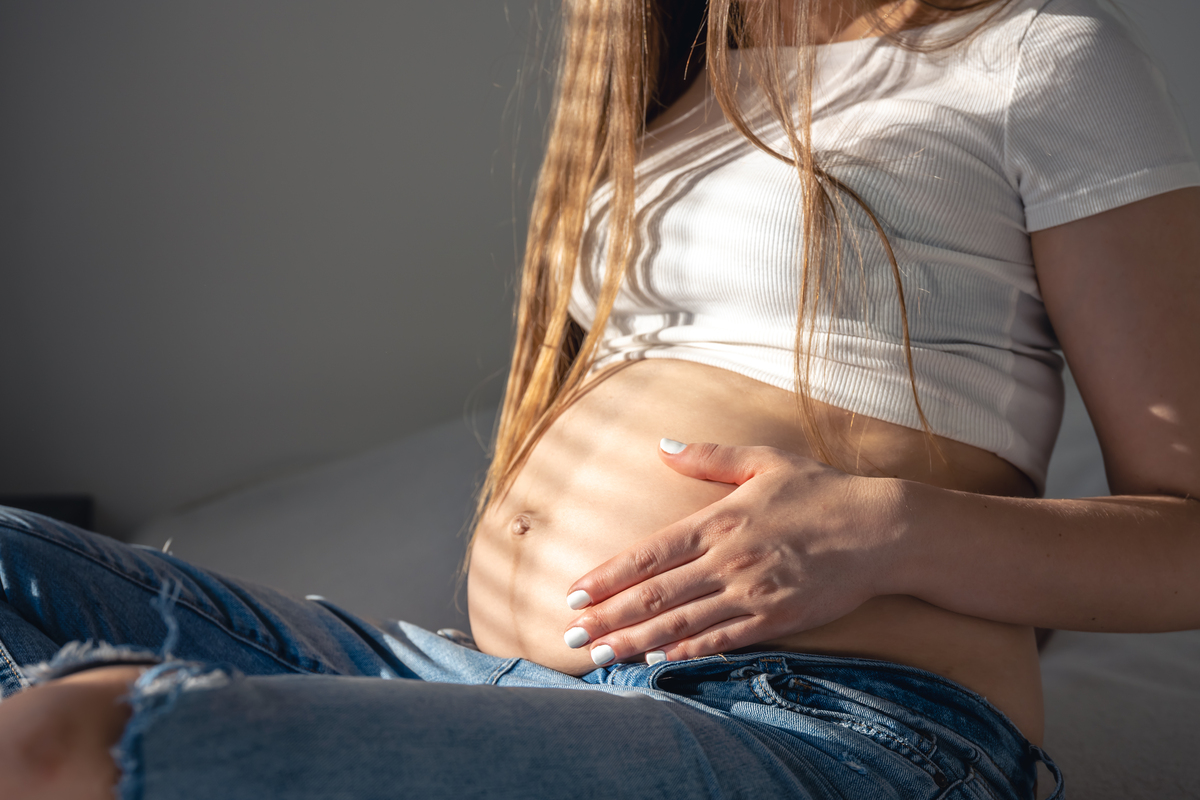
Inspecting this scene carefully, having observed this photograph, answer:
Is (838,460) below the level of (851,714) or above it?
above

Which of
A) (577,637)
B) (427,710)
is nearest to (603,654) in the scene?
(577,637)

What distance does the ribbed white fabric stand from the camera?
2.24ft

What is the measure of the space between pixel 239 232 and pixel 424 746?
1.51 meters

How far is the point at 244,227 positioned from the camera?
63.9 inches

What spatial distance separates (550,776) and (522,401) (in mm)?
643

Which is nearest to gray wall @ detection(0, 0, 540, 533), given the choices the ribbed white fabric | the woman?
the woman

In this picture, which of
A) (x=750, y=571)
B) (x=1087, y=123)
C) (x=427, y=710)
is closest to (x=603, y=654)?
(x=750, y=571)

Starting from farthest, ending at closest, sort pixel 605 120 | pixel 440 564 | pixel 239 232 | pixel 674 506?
pixel 239 232
pixel 440 564
pixel 605 120
pixel 674 506

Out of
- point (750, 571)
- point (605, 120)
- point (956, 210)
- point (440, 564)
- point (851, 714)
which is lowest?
point (440, 564)

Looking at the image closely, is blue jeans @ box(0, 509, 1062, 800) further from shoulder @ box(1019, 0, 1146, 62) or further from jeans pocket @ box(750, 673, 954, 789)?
shoulder @ box(1019, 0, 1146, 62)

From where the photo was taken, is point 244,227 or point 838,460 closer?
point 838,460

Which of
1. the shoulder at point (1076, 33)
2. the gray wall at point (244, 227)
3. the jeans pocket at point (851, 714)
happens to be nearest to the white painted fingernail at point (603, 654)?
the jeans pocket at point (851, 714)

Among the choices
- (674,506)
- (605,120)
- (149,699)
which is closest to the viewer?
(149,699)

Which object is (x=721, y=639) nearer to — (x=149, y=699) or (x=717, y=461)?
(x=717, y=461)
